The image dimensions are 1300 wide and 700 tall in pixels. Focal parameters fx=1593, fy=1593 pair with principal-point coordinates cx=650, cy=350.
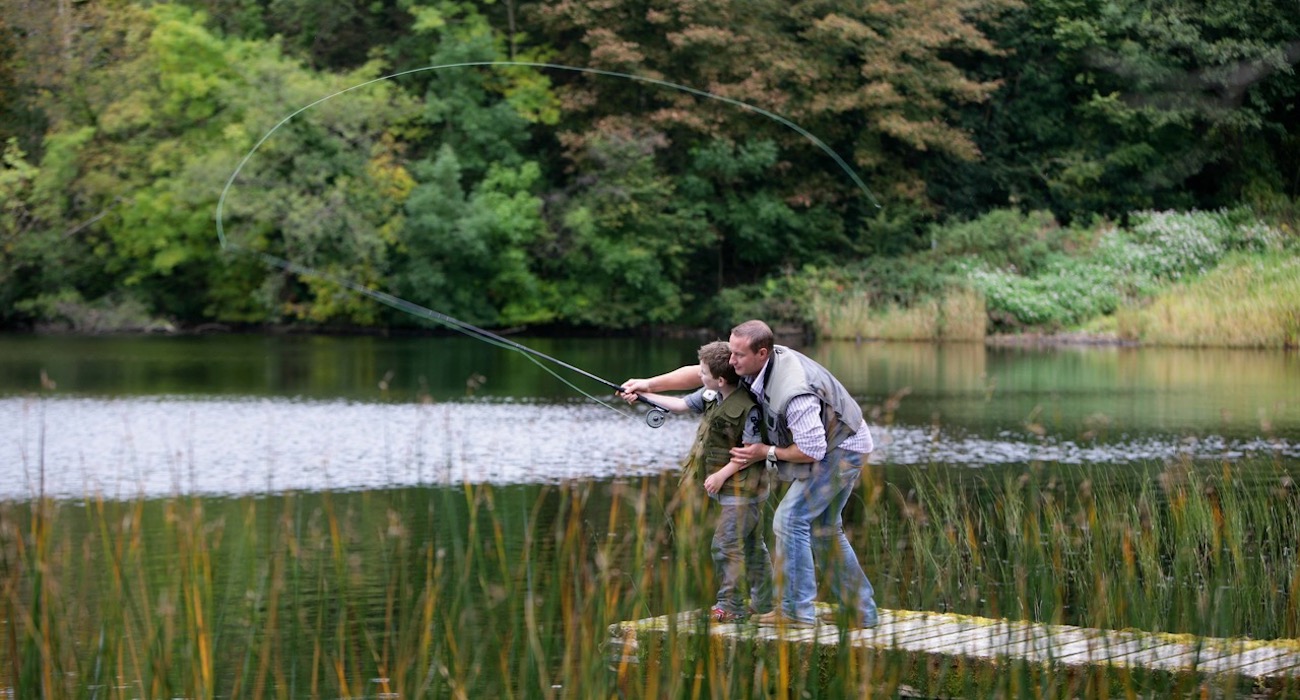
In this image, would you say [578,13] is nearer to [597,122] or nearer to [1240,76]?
[597,122]

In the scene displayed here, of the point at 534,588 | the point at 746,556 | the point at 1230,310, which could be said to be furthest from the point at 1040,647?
the point at 1230,310

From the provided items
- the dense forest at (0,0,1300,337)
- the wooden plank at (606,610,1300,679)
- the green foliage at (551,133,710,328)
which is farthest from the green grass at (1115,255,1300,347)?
the wooden plank at (606,610,1300,679)

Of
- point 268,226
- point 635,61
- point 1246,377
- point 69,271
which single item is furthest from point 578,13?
point 1246,377

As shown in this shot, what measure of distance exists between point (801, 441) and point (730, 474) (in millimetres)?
334

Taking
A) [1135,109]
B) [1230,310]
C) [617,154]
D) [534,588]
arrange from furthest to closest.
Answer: [1135,109]
[617,154]
[1230,310]
[534,588]

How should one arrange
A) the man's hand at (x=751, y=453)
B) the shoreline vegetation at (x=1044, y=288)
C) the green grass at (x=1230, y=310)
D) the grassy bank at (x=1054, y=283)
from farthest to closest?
Answer: the grassy bank at (x=1054, y=283), the shoreline vegetation at (x=1044, y=288), the green grass at (x=1230, y=310), the man's hand at (x=751, y=453)

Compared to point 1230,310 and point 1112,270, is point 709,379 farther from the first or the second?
point 1112,270

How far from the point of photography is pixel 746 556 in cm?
598

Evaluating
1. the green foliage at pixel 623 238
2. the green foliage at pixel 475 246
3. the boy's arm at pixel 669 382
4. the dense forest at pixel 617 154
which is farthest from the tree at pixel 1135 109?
the boy's arm at pixel 669 382

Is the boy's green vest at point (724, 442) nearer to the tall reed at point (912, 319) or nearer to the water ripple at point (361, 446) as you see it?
the water ripple at point (361, 446)

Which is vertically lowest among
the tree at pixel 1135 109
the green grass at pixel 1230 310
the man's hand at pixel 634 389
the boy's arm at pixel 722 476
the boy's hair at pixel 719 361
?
the boy's arm at pixel 722 476

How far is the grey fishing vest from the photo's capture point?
5797 mm

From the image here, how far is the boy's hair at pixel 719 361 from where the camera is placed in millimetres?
5969

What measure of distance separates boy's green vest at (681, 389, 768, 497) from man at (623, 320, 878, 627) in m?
0.07
